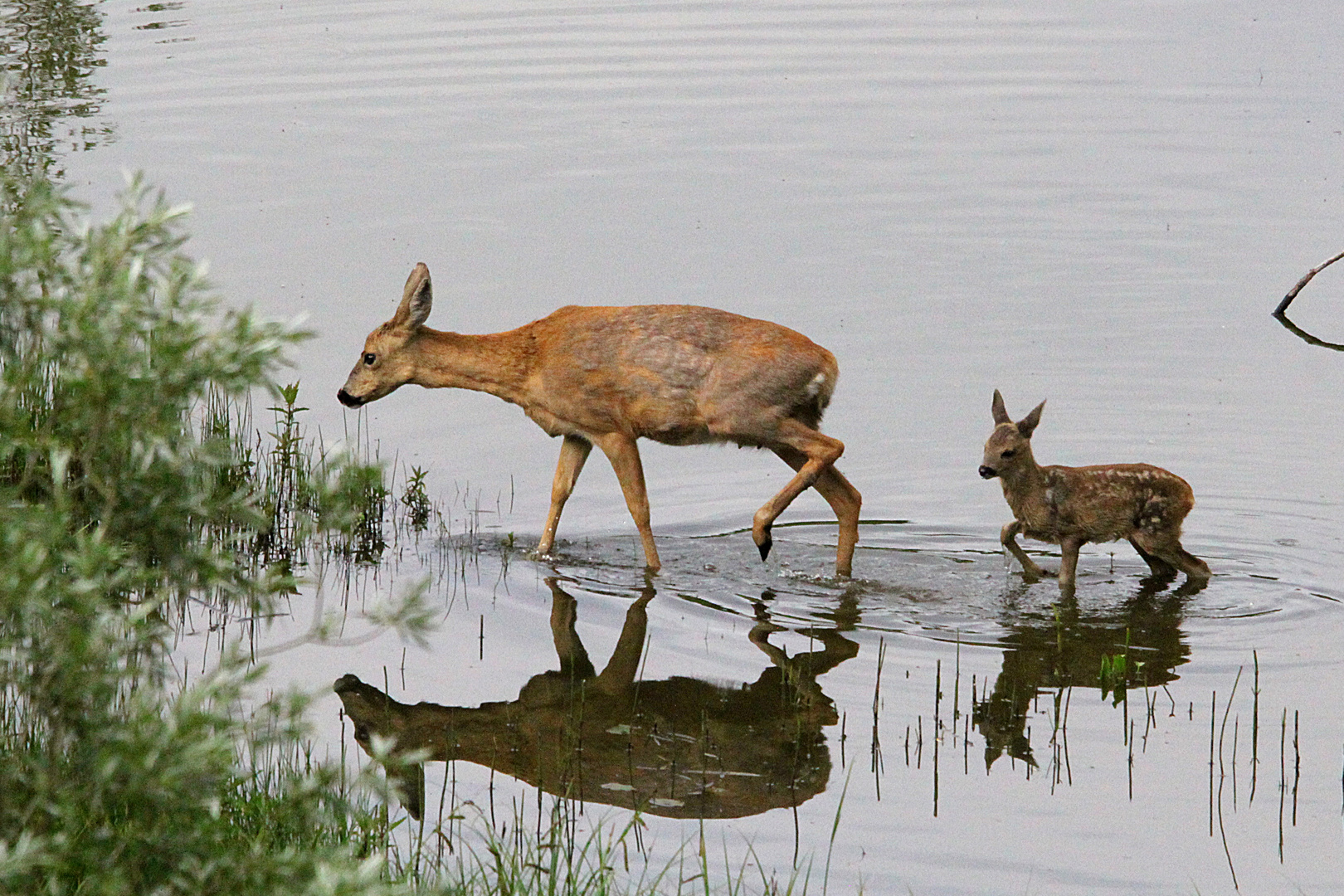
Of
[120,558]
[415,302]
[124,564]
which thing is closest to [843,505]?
[415,302]

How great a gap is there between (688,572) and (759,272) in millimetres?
5852

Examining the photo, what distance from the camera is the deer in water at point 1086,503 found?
10195mm

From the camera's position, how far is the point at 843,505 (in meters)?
10.8

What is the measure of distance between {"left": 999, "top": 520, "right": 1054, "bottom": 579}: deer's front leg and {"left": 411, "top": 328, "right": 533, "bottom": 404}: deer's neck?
9.63ft

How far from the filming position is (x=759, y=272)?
16.0 metres

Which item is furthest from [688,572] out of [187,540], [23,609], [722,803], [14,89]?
[14,89]

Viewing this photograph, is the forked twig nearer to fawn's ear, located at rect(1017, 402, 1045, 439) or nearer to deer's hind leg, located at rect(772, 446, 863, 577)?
fawn's ear, located at rect(1017, 402, 1045, 439)

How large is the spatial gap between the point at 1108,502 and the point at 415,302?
4159 millimetres

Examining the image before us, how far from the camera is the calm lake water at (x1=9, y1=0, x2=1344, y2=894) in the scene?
297 inches

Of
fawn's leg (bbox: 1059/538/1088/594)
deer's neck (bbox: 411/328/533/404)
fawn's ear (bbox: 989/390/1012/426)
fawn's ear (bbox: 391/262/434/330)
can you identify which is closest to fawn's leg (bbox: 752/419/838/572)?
fawn's ear (bbox: 989/390/1012/426)

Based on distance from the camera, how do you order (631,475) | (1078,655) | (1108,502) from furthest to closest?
(631,475)
(1108,502)
(1078,655)

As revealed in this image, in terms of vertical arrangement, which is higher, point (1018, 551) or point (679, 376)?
point (679, 376)

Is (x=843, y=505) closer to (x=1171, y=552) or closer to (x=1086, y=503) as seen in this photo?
(x=1086, y=503)

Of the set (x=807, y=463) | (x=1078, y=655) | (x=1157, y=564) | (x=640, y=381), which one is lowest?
(x=1078, y=655)
